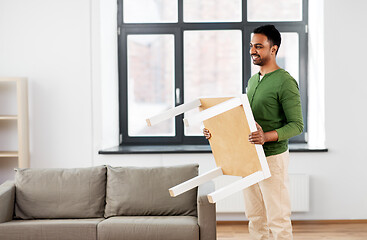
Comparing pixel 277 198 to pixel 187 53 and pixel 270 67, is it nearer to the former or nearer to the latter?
pixel 270 67

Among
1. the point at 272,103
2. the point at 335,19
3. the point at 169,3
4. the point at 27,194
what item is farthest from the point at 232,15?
the point at 27,194

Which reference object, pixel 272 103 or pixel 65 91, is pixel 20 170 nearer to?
pixel 65 91

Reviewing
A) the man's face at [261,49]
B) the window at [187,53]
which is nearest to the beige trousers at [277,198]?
the man's face at [261,49]

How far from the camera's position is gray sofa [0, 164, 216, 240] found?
3.23 m

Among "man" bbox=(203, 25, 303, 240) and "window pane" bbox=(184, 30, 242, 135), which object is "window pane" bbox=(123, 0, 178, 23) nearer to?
"window pane" bbox=(184, 30, 242, 135)

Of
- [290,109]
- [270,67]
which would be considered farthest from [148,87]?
[290,109]

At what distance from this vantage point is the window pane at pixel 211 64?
5.03m

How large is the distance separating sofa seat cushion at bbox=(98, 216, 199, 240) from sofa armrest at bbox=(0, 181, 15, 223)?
0.72 meters

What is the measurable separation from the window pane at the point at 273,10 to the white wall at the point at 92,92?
0.47 m

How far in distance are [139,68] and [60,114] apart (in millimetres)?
1005

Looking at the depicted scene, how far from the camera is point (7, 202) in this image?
3404 mm

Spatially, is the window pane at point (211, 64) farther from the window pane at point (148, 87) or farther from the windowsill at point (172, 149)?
the windowsill at point (172, 149)

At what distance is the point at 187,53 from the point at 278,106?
2.42 m

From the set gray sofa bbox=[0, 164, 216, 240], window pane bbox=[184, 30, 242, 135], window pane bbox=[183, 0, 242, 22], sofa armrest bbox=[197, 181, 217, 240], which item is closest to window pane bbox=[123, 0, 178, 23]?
window pane bbox=[183, 0, 242, 22]
